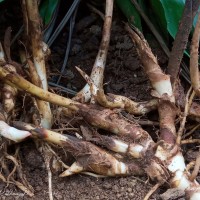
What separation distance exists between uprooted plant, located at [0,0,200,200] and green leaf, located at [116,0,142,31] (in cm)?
17

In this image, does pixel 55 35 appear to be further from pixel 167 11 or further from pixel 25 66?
pixel 167 11

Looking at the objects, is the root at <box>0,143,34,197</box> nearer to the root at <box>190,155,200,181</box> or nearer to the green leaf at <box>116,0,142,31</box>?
the root at <box>190,155,200,181</box>

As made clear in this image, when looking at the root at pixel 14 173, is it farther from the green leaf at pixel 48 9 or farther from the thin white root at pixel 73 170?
the green leaf at pixel 48 9

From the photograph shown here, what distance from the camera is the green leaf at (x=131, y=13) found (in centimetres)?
134

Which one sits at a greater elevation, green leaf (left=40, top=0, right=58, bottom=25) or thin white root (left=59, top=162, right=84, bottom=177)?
green leaf (left=40, top=0, right=58, bottom=25)

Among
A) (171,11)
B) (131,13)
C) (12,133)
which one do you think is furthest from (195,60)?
(12,133)

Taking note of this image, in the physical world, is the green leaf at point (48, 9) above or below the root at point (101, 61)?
above

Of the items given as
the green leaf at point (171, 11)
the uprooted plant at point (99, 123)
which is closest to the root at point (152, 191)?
the uprooted plant at point (99, 123)

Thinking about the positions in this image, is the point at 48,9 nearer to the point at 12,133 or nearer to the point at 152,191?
the point at 12,133

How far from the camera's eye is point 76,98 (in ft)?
3.99

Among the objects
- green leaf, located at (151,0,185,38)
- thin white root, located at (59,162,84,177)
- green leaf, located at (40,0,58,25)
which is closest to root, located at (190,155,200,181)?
thin white root, located at (59,162,84,177)

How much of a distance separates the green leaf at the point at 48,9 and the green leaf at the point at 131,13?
0.78ft

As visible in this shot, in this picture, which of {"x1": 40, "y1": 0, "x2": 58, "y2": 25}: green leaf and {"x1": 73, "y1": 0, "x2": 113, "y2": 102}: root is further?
{"x1": 40, "y1": 0, "x2": 58, "y2": 25}: green leaf

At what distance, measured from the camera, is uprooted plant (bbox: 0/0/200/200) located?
1.07 meters
